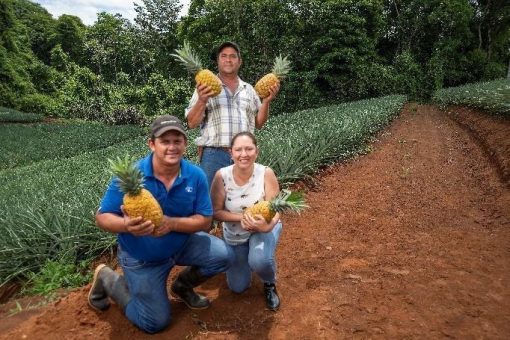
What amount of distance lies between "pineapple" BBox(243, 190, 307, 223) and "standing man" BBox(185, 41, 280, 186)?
1.12 m

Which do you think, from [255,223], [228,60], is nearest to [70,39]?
[228,60]

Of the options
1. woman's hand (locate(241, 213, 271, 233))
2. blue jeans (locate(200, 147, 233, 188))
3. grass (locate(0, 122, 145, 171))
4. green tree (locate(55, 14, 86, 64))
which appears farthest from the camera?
green tree (locate(55, 14, 86, 64))

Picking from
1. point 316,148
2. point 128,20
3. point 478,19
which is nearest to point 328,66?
point 478,19

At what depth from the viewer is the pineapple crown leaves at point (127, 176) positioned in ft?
8.71

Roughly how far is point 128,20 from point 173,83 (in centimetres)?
2481

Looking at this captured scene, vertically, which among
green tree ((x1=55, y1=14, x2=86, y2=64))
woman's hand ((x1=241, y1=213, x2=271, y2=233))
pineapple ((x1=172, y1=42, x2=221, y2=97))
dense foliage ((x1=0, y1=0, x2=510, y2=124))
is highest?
green tree ((x1=55, y1=14, x2=86, y2=64))

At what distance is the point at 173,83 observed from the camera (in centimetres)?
3198

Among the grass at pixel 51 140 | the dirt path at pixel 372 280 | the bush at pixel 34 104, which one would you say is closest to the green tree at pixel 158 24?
the bush at pixel 34 104

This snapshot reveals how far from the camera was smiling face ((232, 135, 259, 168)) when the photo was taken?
3.43 meters

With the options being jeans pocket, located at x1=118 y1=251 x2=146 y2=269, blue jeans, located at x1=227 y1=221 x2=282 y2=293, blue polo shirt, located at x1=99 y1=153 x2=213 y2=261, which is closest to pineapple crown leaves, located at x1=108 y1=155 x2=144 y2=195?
blue polo shirt, located at x1=99 y1=153 x2=213 y2=261

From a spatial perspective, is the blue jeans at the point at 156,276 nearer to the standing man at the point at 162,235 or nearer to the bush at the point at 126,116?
the standing man at the point at 162,235

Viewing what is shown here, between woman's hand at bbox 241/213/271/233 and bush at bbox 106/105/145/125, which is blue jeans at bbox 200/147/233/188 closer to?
woman's hand at bbox 241/213/271/233

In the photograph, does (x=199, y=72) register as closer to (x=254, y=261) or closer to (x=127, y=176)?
(x=127, y=176)

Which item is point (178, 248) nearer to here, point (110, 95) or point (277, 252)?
point (277, 252)
